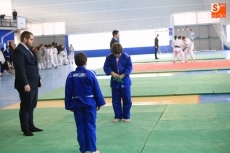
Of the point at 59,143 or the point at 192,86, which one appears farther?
the point at 192,86

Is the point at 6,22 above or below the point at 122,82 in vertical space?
above

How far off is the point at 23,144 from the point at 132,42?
1476 inches

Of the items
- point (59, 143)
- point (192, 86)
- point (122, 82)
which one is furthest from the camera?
point (192, 86)

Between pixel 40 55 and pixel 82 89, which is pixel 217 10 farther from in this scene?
pixel 82 89

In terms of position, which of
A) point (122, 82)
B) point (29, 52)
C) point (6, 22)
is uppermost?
point (6, 22)

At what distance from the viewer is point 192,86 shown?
12297 mm

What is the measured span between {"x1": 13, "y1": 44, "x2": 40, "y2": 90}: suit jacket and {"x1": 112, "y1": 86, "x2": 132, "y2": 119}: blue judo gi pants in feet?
5.30

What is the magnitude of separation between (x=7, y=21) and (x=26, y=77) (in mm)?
30030

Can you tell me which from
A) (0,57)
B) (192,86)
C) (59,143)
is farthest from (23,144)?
(0,57)

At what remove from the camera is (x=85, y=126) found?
5504 mm

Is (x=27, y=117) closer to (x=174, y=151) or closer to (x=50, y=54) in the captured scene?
(x=174, y=151)

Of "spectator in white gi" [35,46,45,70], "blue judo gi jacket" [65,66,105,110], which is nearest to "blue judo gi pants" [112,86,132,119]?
"blue judo gi jacket" [65,66,105,110]

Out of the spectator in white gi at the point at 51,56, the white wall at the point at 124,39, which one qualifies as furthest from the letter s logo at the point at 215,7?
the white wall at the point at 124,39

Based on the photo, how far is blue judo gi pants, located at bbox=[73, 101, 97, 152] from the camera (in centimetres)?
546
